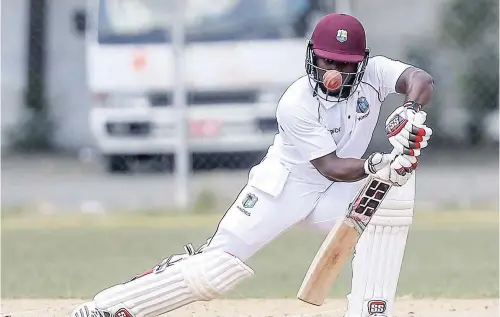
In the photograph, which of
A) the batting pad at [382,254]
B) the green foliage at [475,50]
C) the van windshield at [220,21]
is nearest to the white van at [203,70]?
the van windshield at [220,21]

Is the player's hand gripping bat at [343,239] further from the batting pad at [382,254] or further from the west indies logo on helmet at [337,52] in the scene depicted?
the west indies logo on helmet at [337,52]

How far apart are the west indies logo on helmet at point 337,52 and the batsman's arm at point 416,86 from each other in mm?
194

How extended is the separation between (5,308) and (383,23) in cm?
1101

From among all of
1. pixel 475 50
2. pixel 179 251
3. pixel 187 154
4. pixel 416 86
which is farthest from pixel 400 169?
pixel 475 50

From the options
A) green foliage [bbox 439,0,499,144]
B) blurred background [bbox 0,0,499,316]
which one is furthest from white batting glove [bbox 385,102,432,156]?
green foliage [bbox 439,0,499,144]

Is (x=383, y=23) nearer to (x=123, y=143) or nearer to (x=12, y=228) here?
(x=123, y=143)

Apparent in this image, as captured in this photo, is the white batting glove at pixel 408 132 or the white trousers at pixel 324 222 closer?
the white batting glove at pixel 408 132

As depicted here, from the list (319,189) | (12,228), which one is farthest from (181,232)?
(319,189)

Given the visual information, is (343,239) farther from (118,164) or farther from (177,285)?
(118,164)

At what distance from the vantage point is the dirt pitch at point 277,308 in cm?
604

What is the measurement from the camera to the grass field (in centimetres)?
723

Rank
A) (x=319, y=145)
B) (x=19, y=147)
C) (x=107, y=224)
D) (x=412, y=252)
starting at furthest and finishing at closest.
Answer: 1. (x=19, y=147)
2. (x=107, y=224)
3. (x=412, y=252)
4. (x=319, y=145)

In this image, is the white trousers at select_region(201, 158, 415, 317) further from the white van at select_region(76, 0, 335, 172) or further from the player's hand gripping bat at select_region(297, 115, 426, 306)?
the white van at select_region(76, 0, 335, 172)

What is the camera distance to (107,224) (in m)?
10.2
